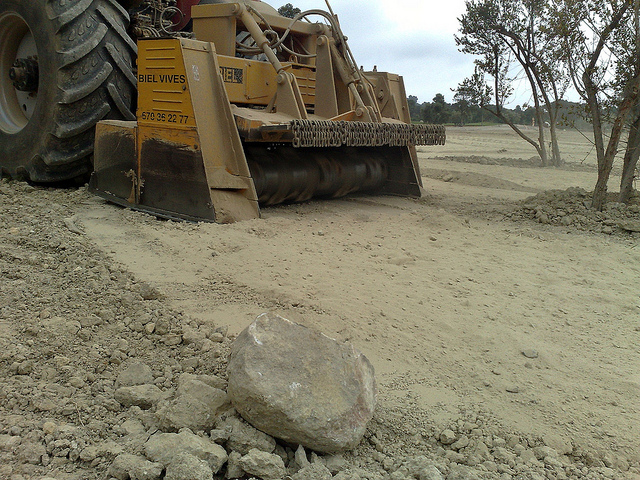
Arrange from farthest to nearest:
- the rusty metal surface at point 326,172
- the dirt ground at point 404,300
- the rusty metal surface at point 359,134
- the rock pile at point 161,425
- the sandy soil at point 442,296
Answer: the rusty metal surface at point 326,172, the rusty metal surface at point 359,134, the sandy soil at point 442,296, the dirt ground at point 404,300, the rock pile at point 161,425

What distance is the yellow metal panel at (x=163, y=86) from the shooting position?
3.96 meters

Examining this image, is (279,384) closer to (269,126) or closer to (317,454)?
(317,454)

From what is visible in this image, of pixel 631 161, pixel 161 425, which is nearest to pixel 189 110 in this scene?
pixel 161 425

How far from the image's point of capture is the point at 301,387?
5.93 feet

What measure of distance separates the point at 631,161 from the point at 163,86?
3.87 meters

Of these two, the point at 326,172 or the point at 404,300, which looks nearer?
the point at 404,300

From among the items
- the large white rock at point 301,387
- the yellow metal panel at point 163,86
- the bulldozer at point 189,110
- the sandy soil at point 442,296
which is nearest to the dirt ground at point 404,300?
the sandy soil at point 442,296

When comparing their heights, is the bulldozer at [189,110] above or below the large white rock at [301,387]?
above

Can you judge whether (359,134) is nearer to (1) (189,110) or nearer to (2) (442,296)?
(1) (189,110)

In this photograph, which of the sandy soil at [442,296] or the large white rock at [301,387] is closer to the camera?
the large white rock at [301,387]

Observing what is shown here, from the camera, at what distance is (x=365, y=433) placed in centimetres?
191

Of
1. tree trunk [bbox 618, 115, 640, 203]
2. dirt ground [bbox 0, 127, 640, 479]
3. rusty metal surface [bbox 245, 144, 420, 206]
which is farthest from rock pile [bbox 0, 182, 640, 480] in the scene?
tree trunk [bbox 618, 115, 640, 203]

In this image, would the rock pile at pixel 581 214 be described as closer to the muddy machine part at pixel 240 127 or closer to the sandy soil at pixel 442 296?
the sandy soil at pixel 442 296

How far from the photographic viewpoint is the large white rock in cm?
174
